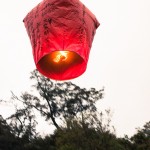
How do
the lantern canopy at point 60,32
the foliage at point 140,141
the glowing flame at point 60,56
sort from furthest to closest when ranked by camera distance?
1. the foliage at point 140,141
2. the glowing flame at point 60,56
3. the lantern canopy at point 60,32

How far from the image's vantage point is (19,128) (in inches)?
1116

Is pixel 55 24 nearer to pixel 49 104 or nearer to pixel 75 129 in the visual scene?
pixel 75 129

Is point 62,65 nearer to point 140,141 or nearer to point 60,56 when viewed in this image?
point 60,56

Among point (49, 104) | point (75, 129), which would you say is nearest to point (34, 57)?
point (75, 129)

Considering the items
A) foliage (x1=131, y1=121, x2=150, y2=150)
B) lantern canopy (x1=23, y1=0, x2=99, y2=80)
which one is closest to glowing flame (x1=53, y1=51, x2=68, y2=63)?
lantern canopy (x1=23, y1=0, x2=99, y2=80)

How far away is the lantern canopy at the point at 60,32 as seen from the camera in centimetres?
254

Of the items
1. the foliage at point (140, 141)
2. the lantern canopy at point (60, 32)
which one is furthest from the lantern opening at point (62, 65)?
the foliage at point (140, 141)

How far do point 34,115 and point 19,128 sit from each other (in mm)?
1810

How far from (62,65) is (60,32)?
452 mm

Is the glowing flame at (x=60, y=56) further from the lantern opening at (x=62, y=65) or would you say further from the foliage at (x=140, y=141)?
the foliage at (x=140, y=141)

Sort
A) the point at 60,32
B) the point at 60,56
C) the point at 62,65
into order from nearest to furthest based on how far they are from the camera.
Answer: the point at 60,32, the point at 60,56, the point at 62,65

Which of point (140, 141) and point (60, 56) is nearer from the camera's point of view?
point (60, 56)

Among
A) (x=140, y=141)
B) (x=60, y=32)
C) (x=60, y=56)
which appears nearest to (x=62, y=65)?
(x=60, y=56)

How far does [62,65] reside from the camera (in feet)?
9.58
